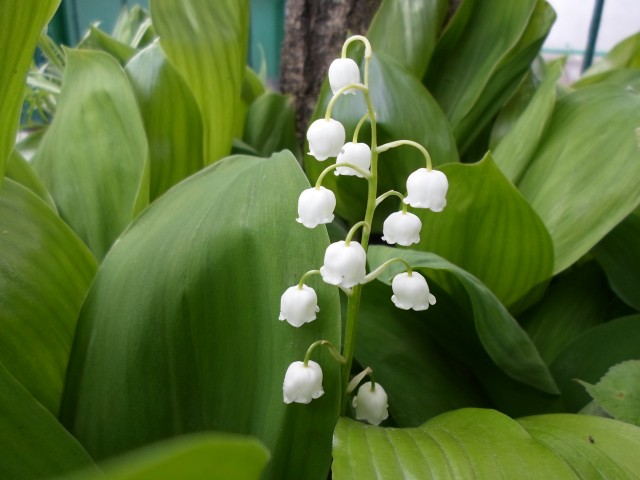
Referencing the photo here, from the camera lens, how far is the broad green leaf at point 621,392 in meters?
0.50

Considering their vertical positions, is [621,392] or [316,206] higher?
[316,206]

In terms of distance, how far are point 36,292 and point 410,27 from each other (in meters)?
0.69

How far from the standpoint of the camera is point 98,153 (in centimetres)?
69

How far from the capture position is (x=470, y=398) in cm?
64

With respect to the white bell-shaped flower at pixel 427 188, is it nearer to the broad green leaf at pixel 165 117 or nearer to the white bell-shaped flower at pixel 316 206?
the white bell-shaped flower at pixel 316 206

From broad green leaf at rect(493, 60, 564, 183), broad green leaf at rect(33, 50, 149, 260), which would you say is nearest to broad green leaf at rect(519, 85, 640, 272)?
broad green leaf at rect(493, 60, 564, 183)

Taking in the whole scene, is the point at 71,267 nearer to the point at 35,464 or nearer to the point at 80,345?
the point at 80,345

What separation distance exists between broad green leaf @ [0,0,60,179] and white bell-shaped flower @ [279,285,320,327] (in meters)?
0.21

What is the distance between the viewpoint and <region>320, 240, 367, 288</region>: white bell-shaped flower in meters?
0.39

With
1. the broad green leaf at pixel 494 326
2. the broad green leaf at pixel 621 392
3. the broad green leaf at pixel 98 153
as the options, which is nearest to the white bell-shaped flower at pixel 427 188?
the broad green leaf at pixel 494 326

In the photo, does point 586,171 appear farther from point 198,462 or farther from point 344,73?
point 198,462

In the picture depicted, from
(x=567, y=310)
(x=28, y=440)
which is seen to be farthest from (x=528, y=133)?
(x=28, y=440)

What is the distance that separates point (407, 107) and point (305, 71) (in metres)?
0.39

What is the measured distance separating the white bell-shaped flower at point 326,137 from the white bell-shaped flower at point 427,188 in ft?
0.19
